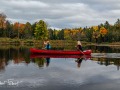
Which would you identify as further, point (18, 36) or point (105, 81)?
point (18, 36)

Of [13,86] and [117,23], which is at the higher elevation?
[117,23]

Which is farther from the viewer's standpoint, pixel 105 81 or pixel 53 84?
pixel 105 81

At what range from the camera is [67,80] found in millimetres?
24594

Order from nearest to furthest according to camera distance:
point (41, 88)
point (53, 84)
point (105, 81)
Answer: point (41, 88), point (53, 84), point (105, 81)

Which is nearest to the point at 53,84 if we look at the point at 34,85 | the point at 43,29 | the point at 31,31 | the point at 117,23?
the point at 34,85

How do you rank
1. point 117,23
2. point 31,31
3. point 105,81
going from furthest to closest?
point 117,23
point 31,31
point 105,81

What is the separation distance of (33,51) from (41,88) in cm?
3305

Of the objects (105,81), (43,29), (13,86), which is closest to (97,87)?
(105,81)

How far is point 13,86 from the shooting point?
21.2 meters

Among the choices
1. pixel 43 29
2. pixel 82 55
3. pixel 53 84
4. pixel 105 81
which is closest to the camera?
pixel 53 84

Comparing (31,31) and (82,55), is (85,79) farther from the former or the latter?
(31,31)

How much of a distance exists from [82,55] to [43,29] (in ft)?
240

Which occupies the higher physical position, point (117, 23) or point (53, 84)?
point (117, 23)

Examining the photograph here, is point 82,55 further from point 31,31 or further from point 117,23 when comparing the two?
point 117,23
